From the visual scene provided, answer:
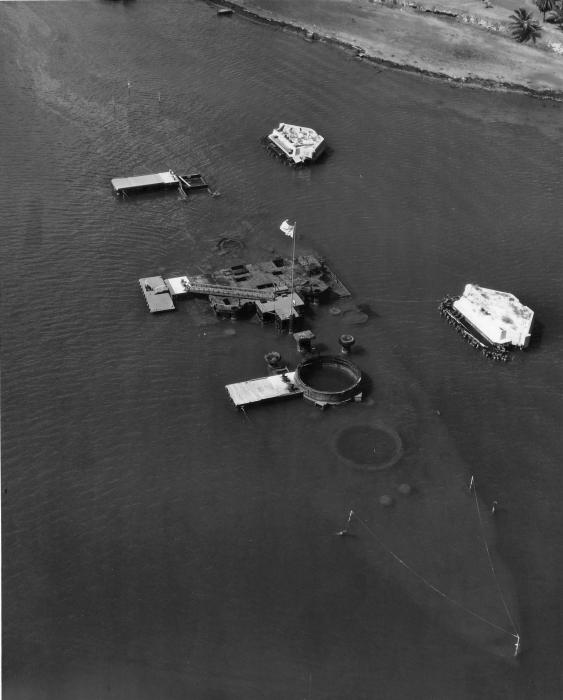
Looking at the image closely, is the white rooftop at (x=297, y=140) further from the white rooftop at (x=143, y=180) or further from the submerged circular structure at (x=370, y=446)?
the submerged circular structure at (x=370, y=446)

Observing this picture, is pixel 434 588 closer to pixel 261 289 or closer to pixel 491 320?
pixel 491 320

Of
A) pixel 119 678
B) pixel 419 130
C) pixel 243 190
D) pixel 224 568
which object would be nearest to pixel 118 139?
pixel 243 190

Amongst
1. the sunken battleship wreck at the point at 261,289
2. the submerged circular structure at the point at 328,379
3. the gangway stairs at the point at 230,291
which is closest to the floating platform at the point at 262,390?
the submerged circular structure at the point at 328,379

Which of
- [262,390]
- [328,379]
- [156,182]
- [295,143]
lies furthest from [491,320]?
[156,182]

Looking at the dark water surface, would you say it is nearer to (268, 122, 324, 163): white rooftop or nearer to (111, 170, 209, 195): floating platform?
(111, 170, 209, 195): floating platform

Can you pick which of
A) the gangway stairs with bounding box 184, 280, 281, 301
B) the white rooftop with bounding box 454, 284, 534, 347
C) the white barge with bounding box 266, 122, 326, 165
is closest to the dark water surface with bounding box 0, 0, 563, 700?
the white barge with bounding box 266, 122, 326, 165

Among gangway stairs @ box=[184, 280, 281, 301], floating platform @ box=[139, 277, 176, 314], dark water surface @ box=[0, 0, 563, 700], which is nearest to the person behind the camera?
dark water surface @ box=[0, 0, 563, 700]
